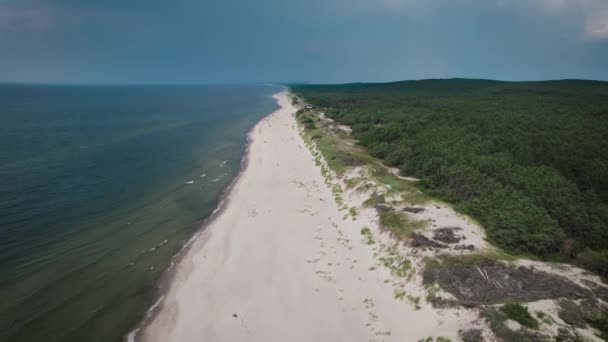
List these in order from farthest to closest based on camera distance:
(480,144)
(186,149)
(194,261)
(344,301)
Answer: (186,149) < (480,144) < (194,261) < (344,301)

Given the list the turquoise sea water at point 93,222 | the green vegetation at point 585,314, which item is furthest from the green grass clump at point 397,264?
the turquoise sea water at point 93,222

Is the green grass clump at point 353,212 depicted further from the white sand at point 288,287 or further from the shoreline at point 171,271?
the shoreline at point 171,271

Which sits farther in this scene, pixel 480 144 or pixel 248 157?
pixel 248 157

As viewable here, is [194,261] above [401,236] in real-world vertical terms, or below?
below

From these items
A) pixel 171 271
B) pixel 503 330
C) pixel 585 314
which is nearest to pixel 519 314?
pixel 503 330

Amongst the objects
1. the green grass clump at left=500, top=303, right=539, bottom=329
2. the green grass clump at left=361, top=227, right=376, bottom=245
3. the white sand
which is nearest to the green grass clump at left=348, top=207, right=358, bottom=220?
the white sand

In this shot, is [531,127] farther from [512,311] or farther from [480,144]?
[512,311]

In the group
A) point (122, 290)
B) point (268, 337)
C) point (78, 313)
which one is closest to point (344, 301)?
point (268, 337)
